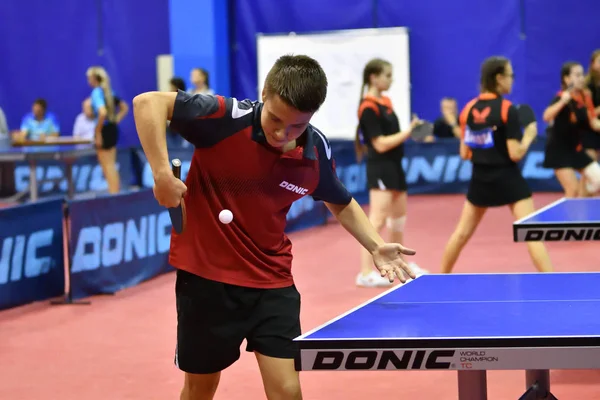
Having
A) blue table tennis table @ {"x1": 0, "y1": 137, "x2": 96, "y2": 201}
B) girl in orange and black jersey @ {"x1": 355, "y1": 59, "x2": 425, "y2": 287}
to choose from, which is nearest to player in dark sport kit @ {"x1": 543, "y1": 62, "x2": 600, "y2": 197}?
girl in orange and black jersey @ {"x1": 355, "y1": 59, "x2": 425, "y2": 287}

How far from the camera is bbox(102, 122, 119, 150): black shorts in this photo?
12.0 m

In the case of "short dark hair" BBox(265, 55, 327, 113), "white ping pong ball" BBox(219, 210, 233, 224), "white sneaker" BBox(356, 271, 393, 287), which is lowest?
"white sneaker" BBox(356, 271, 393, 287)

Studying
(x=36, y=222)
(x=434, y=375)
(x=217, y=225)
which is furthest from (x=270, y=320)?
(x=36, y=222)

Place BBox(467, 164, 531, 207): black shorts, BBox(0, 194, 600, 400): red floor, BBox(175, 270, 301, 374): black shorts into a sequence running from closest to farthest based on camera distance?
BBox(175, 270, 301, 374): black shorts < BBox(0, 194, 600, 400): red floor < BBox(467, 164, 531, 207): black shorts

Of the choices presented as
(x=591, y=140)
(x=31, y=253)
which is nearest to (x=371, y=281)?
(x=31, y=253)

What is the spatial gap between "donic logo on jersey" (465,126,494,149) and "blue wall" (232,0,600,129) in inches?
348

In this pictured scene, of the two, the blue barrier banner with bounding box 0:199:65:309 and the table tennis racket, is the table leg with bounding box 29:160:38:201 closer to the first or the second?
the blue barrier banner with bounding box 0:199:65:309

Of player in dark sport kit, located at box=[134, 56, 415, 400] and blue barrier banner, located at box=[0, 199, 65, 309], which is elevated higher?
player in dark sport kit, located at box=[134, 56, 415, 400]

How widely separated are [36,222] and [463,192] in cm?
801

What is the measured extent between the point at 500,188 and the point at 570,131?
7.77ft

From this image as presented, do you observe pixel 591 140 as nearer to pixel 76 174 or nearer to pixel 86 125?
pixel 76 174

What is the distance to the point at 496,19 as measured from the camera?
15.2 metres

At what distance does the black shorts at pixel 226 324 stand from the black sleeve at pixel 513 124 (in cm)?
369

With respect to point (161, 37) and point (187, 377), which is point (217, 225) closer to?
point (187, 377)
